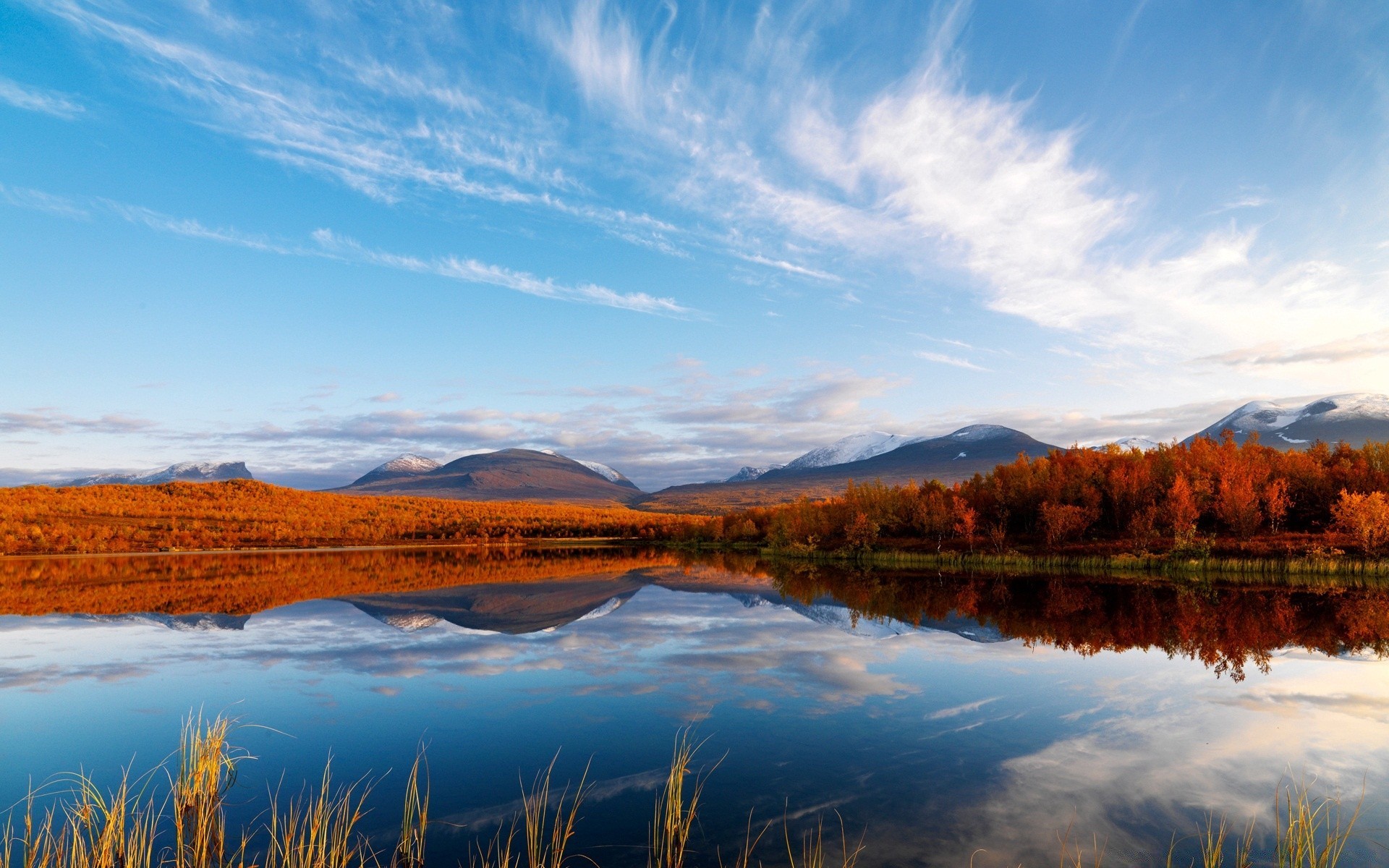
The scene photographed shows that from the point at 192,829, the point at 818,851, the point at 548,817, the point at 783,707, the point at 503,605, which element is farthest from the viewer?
the point at 503,605

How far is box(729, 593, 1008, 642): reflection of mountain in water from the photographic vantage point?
2475 cm

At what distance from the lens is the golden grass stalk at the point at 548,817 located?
756cm

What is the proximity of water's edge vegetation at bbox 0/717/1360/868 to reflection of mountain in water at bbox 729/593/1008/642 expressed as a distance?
48.9 ft

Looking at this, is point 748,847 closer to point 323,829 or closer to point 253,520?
point 323,829

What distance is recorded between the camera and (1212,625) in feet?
81.1

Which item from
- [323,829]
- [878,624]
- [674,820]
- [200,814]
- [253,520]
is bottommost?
[878,624]

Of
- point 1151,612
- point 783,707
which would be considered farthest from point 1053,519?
point 783,707

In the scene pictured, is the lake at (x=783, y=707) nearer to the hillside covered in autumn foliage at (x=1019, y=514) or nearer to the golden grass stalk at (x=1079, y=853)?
the golden grass stalk at (x=1079, y=853)

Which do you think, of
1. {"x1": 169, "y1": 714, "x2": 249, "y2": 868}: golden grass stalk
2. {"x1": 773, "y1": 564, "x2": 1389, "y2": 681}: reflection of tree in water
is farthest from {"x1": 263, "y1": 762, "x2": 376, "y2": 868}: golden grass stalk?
{"x1": 773, "y1": 564, "x2": 1389, "y2": 681}: reflection of tree in water

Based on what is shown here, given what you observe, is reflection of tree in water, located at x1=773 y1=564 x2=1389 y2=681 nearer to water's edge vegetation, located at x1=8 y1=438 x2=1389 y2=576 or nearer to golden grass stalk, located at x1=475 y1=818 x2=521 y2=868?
water's edge vegetation, located at x1=8 y1=438 x2=1389 y2=576

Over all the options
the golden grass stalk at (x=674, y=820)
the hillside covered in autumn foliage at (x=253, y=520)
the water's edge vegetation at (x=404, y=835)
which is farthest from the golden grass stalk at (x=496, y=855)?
the hillside covered in autumn foliage at (x=253, y=520)

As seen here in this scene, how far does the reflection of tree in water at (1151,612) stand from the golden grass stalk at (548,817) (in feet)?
57.1

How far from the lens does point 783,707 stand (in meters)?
15.0

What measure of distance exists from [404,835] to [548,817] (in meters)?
1.93
